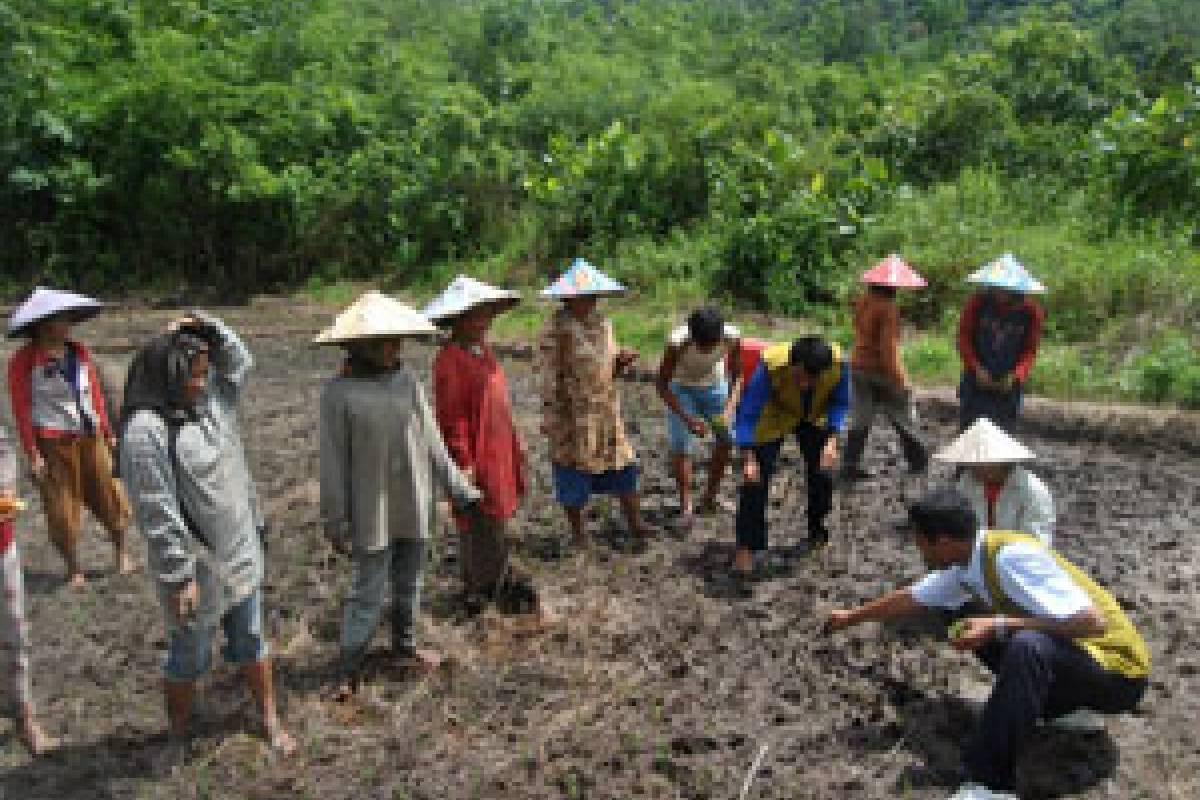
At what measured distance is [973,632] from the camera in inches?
132

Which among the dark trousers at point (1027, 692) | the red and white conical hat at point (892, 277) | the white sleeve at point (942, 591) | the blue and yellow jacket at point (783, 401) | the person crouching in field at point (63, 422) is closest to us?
the dark trousers at point (1027, 692)

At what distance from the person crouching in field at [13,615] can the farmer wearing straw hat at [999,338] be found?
478 centimetres

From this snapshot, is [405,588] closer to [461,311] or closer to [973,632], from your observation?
[461,311]

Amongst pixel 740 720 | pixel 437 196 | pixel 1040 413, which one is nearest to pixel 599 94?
pixel 437 196

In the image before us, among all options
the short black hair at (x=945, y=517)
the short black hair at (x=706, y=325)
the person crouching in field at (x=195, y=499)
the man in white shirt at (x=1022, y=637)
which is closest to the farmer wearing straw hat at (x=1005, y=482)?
the man in white shirt at (x=1022, y=637)

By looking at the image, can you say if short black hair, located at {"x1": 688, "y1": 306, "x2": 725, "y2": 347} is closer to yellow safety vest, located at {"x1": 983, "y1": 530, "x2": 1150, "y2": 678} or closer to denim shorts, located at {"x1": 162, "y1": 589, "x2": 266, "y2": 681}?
yellow safety vest, located at {"x1": 983, "y1": 530, "x2": 1150, "y2": 678}

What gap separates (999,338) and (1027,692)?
2.87 m

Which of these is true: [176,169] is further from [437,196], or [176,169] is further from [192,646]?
[192,646]

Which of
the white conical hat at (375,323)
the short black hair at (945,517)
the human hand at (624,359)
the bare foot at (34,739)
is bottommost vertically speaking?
the bare foot at (34,739)

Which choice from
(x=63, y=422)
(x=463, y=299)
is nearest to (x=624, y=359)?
(x=463, y=299)

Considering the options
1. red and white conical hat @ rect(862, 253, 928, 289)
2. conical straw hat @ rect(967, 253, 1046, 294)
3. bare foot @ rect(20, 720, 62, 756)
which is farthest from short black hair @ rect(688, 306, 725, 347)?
bare foot @ rect(20, 720, 62, 756)

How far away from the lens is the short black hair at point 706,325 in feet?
17.6

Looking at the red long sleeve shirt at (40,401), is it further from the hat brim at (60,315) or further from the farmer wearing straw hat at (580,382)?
the farmer wearing straw hat at (580,382)

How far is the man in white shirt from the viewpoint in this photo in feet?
11.0
